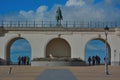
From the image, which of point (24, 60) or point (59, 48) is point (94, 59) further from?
point (24, 60)

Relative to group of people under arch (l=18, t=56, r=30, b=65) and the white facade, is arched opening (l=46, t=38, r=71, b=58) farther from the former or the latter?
group of people under arch (l=18, t=56, r=30, b=65)

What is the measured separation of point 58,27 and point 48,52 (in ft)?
15.0

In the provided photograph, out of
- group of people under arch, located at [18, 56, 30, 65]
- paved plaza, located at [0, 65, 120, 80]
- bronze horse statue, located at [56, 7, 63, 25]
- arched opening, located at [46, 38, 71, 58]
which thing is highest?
bronze horse statue, located at [56, 7, 63, 25]

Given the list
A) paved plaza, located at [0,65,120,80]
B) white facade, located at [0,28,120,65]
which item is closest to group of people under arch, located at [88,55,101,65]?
white facade, located at [0,28,120,65]

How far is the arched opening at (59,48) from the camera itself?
5875cm

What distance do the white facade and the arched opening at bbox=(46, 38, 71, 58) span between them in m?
2.85

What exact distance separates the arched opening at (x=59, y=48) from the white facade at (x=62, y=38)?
9.33 feet

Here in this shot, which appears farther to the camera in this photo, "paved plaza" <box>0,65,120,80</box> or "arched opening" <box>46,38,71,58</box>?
"arched opening" <box>46,38,71,58</box>

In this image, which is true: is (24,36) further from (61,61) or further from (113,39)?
(113,39)

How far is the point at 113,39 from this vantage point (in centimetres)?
5581

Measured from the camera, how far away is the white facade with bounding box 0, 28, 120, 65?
55.7 m

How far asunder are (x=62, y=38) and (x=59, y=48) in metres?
3.29

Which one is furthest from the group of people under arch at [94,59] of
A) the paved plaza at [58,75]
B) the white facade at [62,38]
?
the paved plaza at [58,75]

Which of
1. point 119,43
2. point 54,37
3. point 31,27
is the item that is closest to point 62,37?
point 54,37
